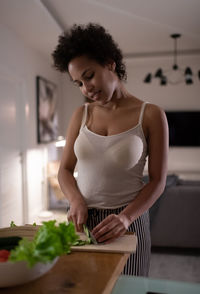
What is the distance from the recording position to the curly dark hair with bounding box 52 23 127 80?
1101mm

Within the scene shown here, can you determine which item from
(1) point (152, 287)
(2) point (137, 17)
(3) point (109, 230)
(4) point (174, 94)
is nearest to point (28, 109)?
(2) point (137, 17)

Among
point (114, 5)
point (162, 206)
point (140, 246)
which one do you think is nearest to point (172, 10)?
point (114, 5)

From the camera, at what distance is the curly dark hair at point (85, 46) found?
1.10 meters

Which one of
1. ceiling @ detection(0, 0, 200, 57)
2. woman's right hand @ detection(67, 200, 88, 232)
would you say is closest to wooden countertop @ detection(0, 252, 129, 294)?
woman's right hand @ detection(67, 200, 88, 232)

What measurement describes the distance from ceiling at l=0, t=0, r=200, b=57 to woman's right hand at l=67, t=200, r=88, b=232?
259cm

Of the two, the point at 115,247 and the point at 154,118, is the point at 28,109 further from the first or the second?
the point at 115,247

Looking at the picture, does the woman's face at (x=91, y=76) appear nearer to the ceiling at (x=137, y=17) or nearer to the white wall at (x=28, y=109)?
the ceiling at (x=137, y=17)

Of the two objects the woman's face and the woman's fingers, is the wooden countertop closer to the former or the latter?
the woman's fingers

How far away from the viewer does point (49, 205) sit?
5309 millimetres

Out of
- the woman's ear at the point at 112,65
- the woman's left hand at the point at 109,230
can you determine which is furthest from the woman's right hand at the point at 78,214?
the woman's ear at the point at 112,65

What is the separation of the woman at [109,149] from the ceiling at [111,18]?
2.33 metres

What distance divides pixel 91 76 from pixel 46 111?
4.19m

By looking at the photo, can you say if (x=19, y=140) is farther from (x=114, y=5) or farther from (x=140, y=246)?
(x=140, y=246)

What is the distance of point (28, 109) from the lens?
446cm
